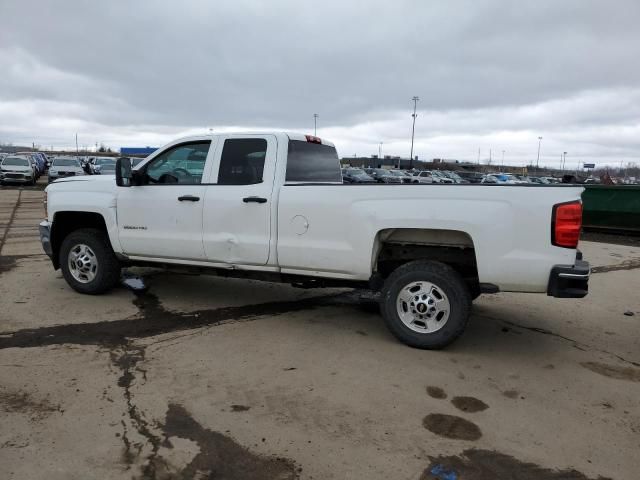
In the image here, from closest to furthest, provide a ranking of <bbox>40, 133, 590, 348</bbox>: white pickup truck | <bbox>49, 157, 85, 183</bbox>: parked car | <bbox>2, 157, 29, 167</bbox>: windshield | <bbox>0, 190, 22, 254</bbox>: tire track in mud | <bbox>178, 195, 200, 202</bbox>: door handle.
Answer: <bbox>40, 133, 590, 348</bbox>: white pickup truck
<bbox>178, 195, 200, 202</bbox>: door handle
<bbox>0, 190, 22, 254</bbox>: tire track in mud
<bbox>49, 157, 85, 183</bbox>: parked car
<bbox>2, 157, 29, 167</bbox>: windshield

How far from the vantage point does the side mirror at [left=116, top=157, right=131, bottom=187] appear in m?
5.50

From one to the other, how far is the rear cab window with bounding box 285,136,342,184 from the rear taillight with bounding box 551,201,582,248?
2461 millimetres

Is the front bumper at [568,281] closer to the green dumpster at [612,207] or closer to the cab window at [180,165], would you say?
the cab window at [180,165]

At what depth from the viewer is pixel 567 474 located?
283 cm

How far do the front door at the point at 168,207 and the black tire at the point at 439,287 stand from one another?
6.82ft

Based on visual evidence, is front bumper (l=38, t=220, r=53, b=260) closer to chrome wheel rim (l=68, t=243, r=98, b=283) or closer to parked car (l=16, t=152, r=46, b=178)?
chrome wheel rim (l=68, t=243, r=98, b=283)

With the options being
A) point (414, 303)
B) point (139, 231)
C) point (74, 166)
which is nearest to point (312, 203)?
point (414, 303)

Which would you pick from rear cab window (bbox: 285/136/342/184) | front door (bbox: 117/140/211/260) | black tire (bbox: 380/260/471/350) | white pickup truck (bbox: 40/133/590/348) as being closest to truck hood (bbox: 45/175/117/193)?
white pickup truck (bbox: 40/133/590/348)

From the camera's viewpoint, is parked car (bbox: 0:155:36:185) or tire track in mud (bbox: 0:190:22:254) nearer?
tire track in mud (bbox: 0:190:22:254)

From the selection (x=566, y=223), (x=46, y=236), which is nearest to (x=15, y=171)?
(x=46, y=236)

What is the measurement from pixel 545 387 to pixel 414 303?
124cm

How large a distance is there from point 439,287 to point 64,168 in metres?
26.9

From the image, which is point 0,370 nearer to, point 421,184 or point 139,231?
point 139,231

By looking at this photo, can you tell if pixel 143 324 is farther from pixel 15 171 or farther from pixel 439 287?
pixel 15 171
